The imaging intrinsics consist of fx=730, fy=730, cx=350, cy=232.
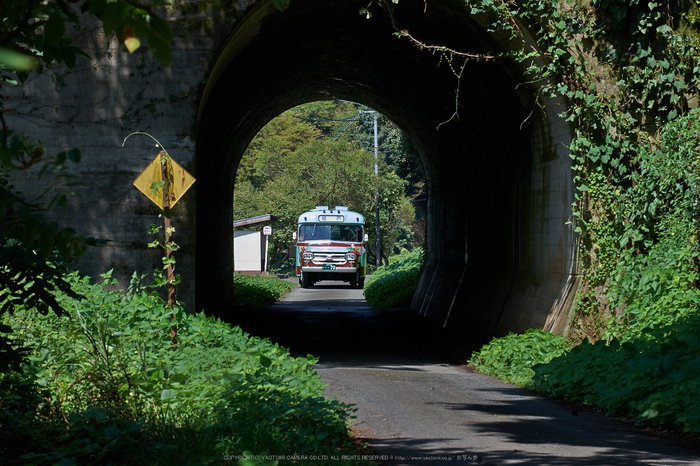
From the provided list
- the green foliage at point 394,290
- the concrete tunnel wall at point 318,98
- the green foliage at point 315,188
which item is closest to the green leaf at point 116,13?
the concrete tunnel wall at point 318,98

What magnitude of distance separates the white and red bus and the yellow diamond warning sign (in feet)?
84.2

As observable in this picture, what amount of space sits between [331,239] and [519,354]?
2517 centimetres

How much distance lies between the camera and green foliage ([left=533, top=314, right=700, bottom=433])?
685 centimetres

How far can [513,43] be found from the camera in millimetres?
11469

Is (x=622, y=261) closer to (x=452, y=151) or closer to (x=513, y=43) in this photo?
(x=513, y=43)

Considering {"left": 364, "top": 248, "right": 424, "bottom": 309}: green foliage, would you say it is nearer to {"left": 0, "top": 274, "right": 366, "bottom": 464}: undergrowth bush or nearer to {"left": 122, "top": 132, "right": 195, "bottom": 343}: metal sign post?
{"left": 122, "top": 132, "right": 195, "bottom": 343}: metal sign post

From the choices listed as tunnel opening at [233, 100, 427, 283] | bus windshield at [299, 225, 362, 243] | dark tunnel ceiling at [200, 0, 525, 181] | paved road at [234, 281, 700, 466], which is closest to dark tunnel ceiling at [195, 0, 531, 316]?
dark tunnel ceiling at [200, 0, 525, 181]

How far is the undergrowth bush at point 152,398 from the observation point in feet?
18.1

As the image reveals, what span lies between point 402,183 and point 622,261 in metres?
39.7

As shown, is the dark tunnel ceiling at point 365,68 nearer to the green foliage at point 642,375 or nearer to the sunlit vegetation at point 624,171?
the sunlit vegetation at point 624,171

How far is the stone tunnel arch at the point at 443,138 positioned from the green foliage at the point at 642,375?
2113mm

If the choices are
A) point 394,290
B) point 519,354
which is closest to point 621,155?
point 519,354

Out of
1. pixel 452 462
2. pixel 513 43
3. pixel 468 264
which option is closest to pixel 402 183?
pixel 468 264

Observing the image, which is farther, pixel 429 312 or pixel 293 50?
pixel 429 312
